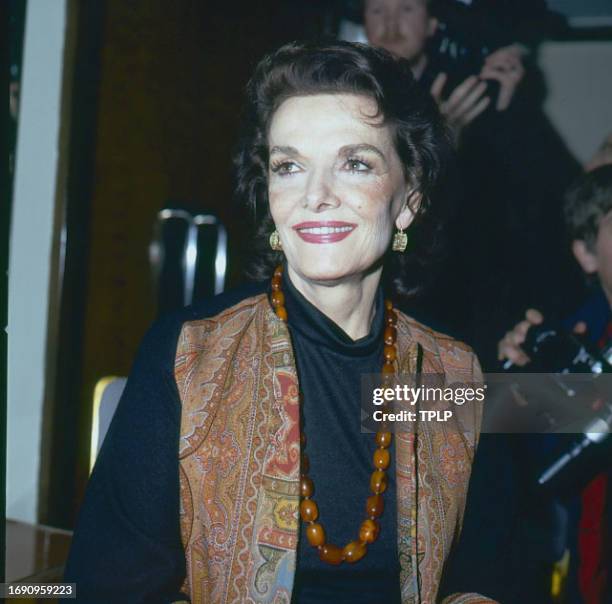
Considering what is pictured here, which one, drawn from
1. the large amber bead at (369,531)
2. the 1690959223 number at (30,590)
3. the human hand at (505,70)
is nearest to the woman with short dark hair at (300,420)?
the large amber bead at (369,531)

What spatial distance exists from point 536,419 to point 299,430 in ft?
2.22

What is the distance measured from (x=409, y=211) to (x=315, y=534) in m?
0.57

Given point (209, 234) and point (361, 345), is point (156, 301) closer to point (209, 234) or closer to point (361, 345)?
point (209, 234)

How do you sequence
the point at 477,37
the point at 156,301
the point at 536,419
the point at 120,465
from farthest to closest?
the point at 156,301, the point at 477,37, the point at 536,419, the point at 120,465

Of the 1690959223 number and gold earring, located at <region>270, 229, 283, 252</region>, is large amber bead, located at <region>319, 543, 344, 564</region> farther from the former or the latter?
gold earring, located at <region>270, 229, 283, 252</region>

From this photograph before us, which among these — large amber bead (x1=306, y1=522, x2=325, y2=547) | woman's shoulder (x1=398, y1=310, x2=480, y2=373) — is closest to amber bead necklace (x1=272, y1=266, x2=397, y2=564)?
large amber bead (x1=306, y1=522, x2=325, y2=547)

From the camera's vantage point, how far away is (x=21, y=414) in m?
1.72

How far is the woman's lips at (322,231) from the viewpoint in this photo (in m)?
1.01

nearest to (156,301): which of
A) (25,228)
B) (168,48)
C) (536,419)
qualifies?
(25,228)

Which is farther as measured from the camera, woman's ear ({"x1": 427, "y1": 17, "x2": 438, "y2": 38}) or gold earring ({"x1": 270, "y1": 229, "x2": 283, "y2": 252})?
woman's ear ({"x1": 427, "y1": 17, "x2": 438, "y2": 38})

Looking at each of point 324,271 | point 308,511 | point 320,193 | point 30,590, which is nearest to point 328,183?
point 320,193

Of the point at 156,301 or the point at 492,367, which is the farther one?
the point at 156,301
